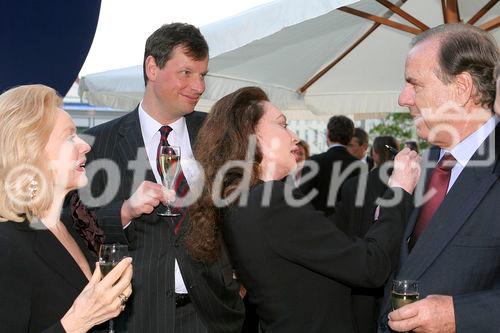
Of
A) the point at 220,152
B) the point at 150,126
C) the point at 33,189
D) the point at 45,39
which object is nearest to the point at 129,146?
the point at 150,126

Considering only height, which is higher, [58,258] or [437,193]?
[437,193]

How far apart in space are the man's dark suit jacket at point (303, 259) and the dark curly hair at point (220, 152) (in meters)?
0.15

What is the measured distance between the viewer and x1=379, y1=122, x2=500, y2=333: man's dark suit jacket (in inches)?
96.7

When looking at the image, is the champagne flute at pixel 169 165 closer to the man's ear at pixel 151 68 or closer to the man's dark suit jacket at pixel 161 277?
the man's dark suit jacket at pixel 161 277

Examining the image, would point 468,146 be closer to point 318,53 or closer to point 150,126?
point 150,126

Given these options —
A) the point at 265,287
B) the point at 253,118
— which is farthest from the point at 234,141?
the point at 265,287

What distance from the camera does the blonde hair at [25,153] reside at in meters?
2.55

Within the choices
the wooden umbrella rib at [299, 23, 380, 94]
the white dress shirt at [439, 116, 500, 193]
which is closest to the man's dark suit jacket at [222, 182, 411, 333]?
the white dress shirt at [439, 116, 500, 193]

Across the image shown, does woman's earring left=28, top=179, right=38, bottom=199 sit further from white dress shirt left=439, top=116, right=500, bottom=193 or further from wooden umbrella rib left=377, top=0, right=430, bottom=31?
wooden umbrella rib left=377, top=0, right=430, bottom=31

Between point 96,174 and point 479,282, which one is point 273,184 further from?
point 96,174

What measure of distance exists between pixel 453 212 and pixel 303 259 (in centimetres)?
61

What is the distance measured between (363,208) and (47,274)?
2.84 meters

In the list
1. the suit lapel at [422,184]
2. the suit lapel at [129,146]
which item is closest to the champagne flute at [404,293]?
the suit lapel at [422,184]

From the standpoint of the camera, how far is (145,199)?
328cm
